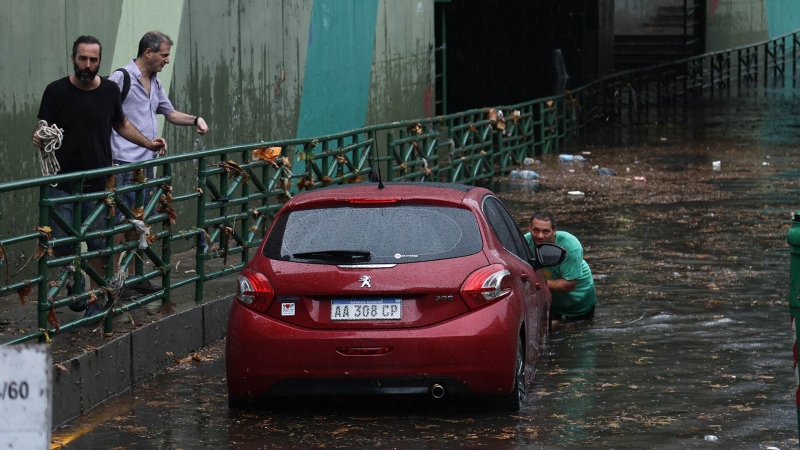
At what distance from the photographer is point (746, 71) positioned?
163ft

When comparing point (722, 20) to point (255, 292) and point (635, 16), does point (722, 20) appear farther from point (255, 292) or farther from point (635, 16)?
point (255, 292)

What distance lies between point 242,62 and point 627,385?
29.7 feet

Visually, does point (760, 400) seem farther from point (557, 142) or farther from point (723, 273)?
point (557, 142)

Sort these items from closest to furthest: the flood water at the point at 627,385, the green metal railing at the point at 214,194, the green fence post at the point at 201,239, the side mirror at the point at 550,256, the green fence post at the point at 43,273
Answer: the flood water at the point at 627,385 < the green fence post at the point at 43,273 < the green metal railing at the point at 214,194 < the side mirror at the point at 550,256 < the green fence post at the point at 201,239

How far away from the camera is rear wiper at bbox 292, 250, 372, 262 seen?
8.65 m

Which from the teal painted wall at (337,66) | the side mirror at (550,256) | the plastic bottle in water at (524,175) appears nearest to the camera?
the side mirror at (550,256)

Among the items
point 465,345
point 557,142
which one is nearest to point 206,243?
point 465,345

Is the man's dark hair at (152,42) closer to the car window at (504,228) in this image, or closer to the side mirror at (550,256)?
the car window at (504,228)

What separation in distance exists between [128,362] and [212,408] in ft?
2.65

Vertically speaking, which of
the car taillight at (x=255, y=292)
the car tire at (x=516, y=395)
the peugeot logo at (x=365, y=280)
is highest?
the peugeot logo at (x=365, y=280)

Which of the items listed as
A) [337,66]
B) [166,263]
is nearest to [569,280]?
[166,263]

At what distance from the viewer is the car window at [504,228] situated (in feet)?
30.5

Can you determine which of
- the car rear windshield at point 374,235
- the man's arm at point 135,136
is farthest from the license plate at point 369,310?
the man's arm at point 135,136

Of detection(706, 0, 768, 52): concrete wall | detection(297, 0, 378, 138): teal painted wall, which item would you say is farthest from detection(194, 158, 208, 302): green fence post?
detection(706, 0, 768, 52): concrete wall
